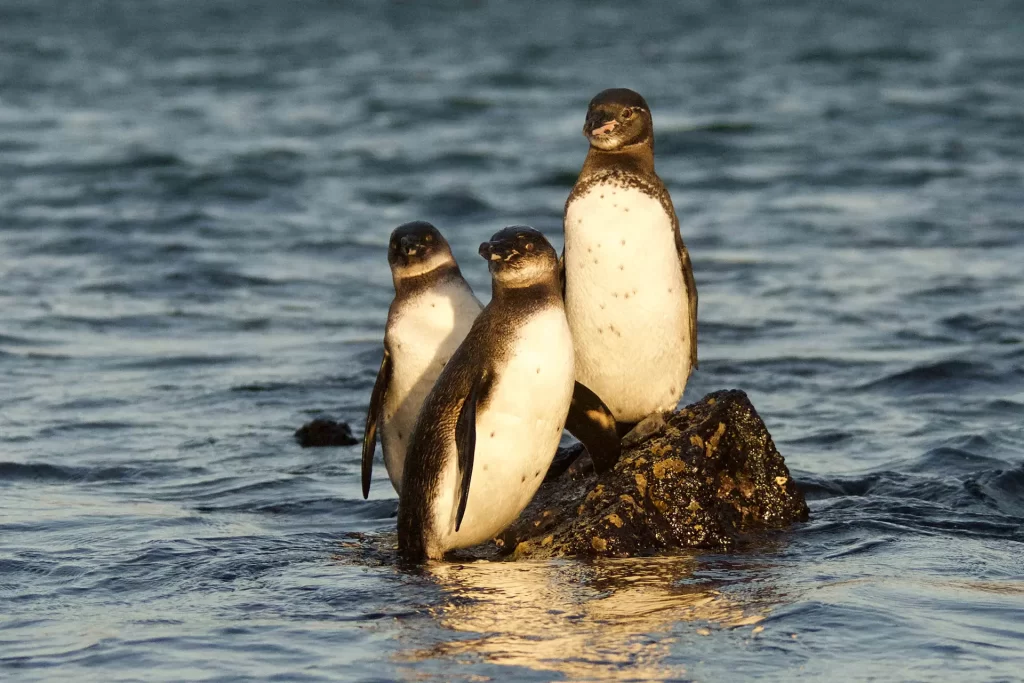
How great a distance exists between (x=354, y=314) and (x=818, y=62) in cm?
2124

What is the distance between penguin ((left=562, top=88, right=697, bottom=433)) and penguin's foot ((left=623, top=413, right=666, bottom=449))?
0.04m

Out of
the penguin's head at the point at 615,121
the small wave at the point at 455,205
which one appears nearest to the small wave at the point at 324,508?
the penguin's head at the point at 615,121

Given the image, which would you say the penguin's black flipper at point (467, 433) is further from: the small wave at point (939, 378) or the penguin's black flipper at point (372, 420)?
the small wave at point (939, 378)

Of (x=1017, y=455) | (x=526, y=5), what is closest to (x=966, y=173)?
(x=1017, y=455)

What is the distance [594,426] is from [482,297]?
20.5ft

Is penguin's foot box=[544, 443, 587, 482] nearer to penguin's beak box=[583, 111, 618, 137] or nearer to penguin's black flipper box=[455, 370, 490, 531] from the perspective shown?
penguin's black flipper box=[455, 370, 490, 531]

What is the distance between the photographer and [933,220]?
645 inches

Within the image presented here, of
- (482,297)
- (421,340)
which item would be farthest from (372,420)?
(482,297)

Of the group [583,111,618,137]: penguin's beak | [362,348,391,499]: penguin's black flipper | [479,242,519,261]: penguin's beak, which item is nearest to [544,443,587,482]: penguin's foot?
[362,348,391,499]: penguin's black flipper

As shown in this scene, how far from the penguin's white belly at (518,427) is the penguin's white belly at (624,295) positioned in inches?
18.7

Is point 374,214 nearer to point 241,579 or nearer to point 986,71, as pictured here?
point 241,579

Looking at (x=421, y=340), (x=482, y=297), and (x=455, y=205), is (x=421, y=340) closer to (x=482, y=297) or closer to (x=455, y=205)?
(x=482, y=297)

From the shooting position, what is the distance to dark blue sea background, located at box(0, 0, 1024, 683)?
527cm

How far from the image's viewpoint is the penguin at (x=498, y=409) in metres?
5.97
